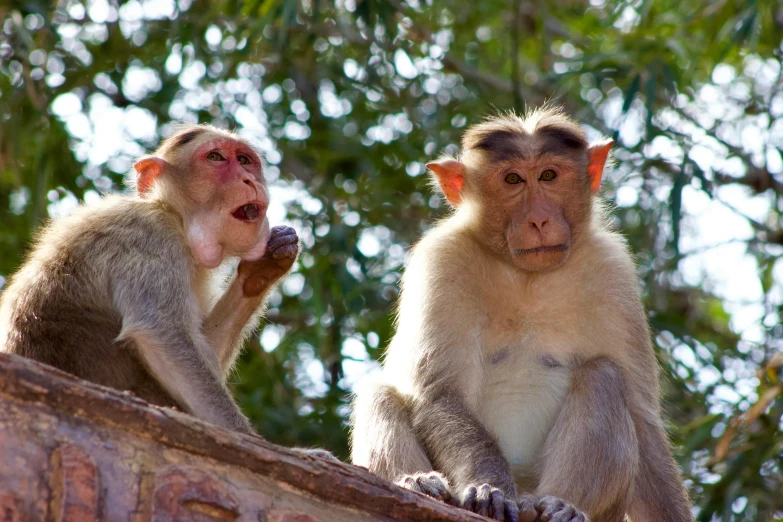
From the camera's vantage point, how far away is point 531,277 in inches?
202

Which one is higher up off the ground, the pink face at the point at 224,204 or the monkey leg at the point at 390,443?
the pink face at the point at 224,204

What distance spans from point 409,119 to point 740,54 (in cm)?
303

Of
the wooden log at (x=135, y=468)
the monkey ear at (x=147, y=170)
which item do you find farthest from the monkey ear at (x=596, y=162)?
the wooden log at (x=135, y=468)

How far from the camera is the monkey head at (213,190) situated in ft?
16.0

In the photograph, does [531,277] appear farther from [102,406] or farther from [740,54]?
[740,54]

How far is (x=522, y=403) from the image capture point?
16.2 ft

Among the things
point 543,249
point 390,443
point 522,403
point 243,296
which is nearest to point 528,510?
point 390,443

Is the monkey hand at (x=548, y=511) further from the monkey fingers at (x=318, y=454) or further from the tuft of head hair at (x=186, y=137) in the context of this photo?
the tuft of head hair at (x=186, y=137)

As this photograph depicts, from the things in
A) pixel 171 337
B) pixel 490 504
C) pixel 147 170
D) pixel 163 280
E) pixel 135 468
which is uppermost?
pixel 147 170

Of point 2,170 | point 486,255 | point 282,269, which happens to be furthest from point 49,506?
point 2,170

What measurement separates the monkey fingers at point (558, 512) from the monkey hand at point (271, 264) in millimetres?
1525

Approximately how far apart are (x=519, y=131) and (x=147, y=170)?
167 centimetres

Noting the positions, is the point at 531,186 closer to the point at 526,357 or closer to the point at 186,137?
the point at 526,357

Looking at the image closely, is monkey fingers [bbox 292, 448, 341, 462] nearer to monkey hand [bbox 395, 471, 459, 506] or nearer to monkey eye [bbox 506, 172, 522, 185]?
monkey hand [bbox 395, 471, 459, 506]
